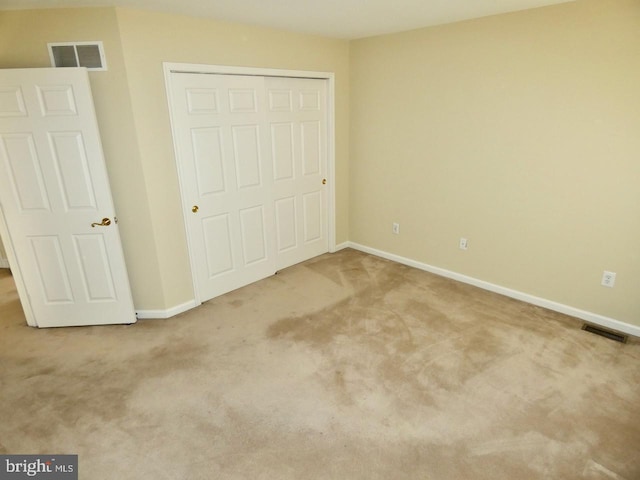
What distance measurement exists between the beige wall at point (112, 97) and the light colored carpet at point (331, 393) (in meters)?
0.68

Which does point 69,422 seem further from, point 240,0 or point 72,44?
point 240,0

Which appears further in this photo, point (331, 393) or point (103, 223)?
point (103, 223)

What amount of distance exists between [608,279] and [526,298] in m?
0.68

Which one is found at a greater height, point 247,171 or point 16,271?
point 247,171

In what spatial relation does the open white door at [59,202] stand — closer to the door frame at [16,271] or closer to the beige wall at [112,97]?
the door frame at [16,271]

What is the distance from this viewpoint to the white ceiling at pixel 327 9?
260 cm

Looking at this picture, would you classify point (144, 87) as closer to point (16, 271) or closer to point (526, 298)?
point (16, 271)

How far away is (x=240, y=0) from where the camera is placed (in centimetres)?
255

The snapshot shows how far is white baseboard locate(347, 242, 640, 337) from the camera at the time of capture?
10.1 ft

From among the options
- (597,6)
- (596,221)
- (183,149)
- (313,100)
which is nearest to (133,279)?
(183,149)

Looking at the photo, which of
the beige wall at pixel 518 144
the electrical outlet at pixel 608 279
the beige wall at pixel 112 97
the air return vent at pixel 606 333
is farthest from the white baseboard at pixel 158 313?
the electrical outlet at pixel 608 279

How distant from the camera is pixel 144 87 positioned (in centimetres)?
290

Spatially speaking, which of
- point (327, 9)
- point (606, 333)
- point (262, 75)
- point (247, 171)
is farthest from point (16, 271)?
point (606, 333)

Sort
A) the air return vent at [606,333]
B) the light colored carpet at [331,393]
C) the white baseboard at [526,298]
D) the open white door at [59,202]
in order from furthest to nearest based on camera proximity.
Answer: the white baseboard at [526,298], the air return vent at [606,333], the open white door at [59,202], the light colored carpet at [331,393]
